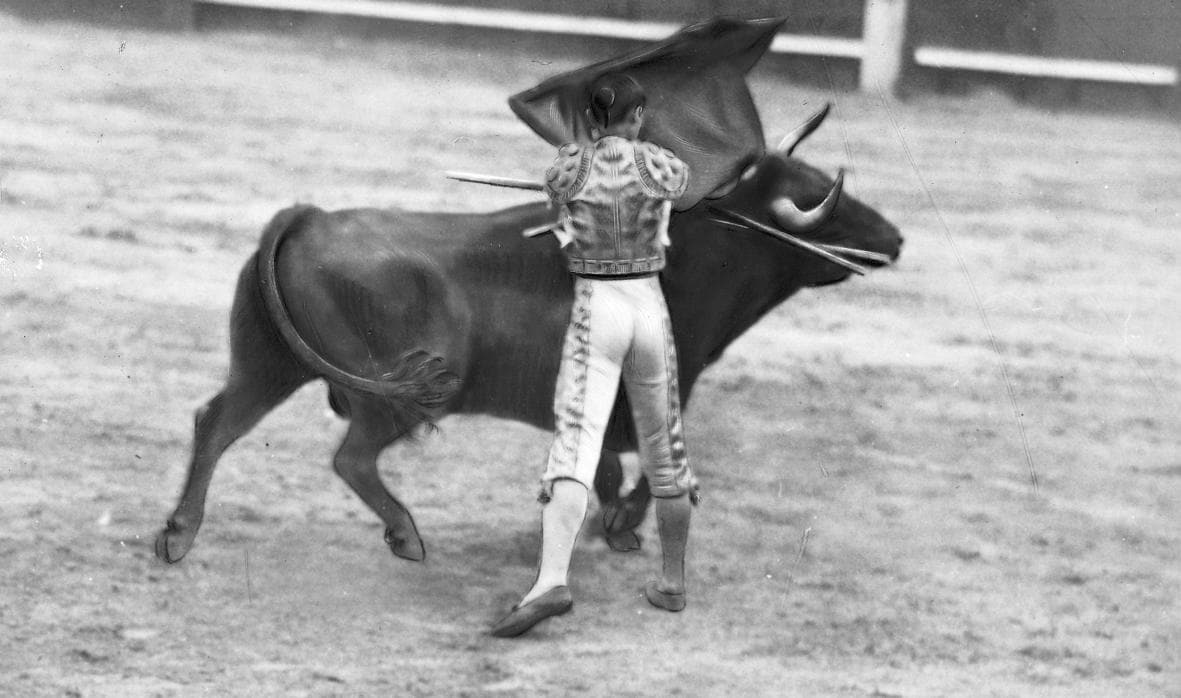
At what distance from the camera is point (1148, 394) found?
24.7ft

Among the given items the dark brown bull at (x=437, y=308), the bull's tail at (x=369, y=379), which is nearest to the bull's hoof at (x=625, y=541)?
the dark brown bull at (x=437, y=308)

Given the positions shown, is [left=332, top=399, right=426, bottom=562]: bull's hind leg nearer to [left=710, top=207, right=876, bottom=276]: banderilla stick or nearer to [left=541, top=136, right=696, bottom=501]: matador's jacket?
[left=541, top=136, right=696, bottom=501]: matador's jacket

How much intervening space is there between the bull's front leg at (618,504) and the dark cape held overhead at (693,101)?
100 cm

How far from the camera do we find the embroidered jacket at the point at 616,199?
585cm

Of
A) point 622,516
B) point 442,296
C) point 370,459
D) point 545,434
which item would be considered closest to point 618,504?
point 622,516

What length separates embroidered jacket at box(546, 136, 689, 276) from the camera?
19.2 feet

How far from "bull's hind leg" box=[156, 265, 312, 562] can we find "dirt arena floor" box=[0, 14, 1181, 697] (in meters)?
0.15

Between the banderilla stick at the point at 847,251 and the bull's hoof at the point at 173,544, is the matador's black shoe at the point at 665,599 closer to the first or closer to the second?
the banderilla stick at the point at 847,251

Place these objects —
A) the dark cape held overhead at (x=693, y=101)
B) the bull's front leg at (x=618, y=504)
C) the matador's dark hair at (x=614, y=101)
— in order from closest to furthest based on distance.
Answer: the matador's dark hair at (x=614, y=101), the dark cape held overhead at (x=693, y=101), the bull's front leg at (x=618, y=504)

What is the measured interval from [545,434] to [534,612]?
1.21 m

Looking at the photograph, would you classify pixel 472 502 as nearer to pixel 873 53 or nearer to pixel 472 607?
pixel 472 607

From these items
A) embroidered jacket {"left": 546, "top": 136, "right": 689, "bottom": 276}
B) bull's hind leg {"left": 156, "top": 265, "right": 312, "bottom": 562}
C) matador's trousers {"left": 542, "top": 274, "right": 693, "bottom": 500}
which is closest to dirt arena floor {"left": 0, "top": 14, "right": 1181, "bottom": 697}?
bull's hind leg {"left": 156, "top": 265, "right": 312, "bottom": 562}

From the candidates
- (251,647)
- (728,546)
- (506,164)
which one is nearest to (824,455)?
(728,546)

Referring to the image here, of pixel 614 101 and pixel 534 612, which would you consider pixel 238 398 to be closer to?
pixel 534 612
